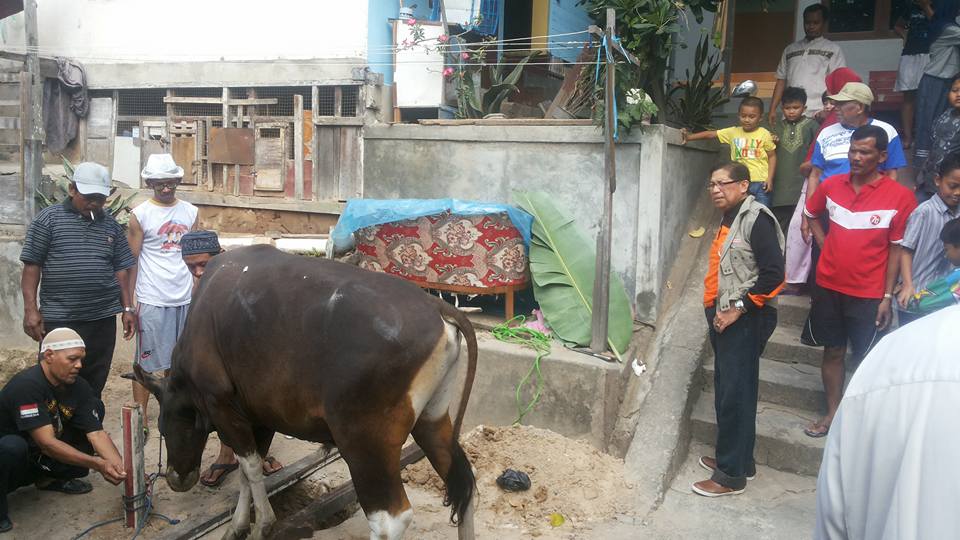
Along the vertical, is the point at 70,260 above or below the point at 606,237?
below

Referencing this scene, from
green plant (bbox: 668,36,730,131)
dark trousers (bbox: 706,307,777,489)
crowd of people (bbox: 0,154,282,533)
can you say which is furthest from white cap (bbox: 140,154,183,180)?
green plant (bbox: 668,36,730,131)

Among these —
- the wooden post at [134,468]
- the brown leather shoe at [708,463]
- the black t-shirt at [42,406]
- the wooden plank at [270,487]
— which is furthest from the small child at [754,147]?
the black t-shirt at [42,406]

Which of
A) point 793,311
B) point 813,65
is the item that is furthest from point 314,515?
point 813,65

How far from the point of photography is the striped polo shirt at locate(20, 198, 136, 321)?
4770 millimetres

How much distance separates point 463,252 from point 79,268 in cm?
289

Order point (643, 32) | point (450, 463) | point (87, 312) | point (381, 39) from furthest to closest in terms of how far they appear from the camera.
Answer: point (381, 39) < point (643, 32) < point (87, 312) < point (450, 463)

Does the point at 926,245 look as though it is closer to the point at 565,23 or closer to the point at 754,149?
the point at 754,149

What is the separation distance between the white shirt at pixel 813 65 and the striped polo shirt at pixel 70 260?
6.38m

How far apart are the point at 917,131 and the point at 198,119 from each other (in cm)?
965

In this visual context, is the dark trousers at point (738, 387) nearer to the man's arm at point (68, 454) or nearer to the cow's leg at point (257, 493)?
the cow's leg at point (257, 493)

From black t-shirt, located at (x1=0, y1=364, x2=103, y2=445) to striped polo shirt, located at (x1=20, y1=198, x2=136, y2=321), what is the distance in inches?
23.6

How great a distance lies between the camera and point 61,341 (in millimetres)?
4262

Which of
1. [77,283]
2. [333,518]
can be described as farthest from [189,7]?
[333,518]

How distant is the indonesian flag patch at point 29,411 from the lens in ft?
13.7
